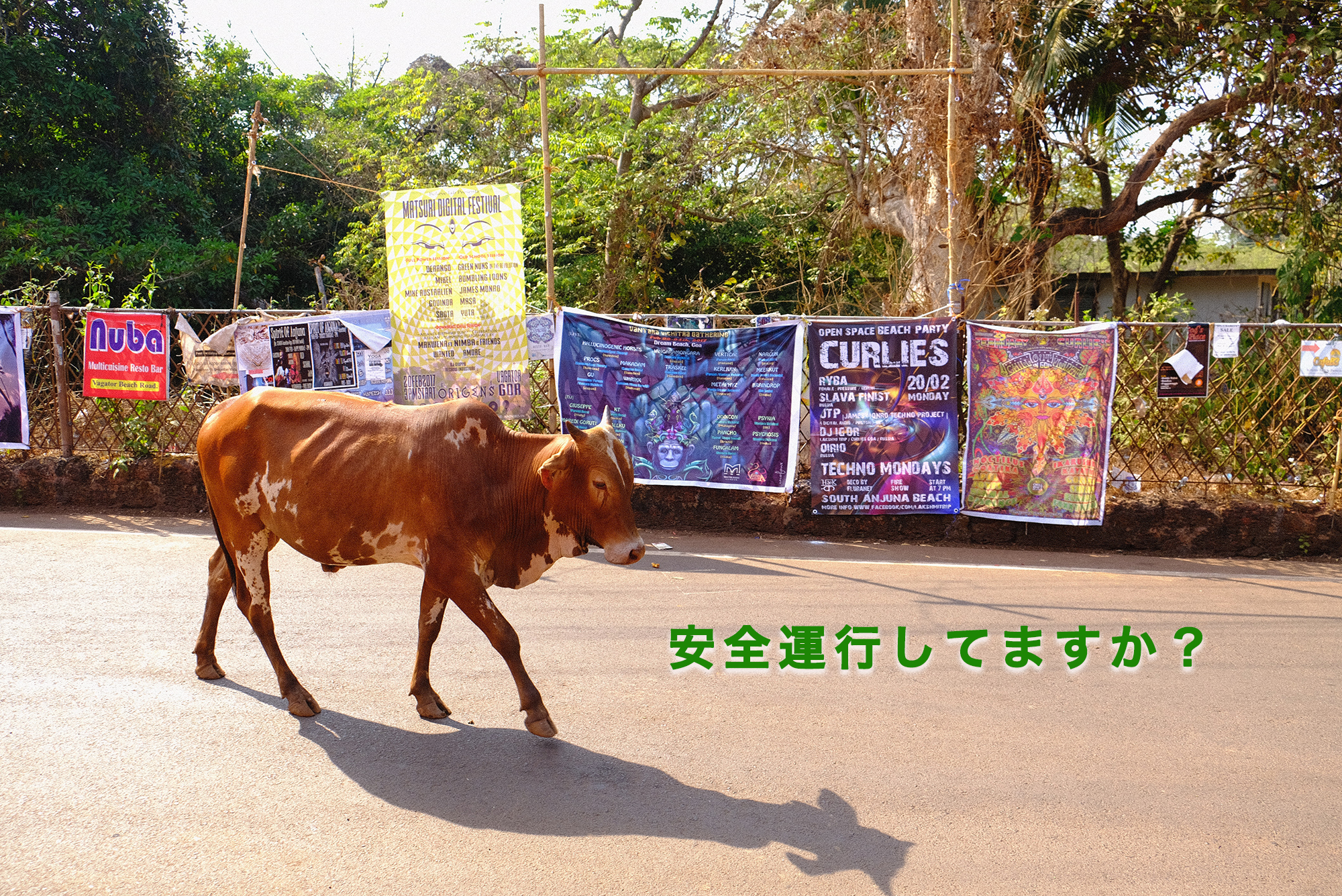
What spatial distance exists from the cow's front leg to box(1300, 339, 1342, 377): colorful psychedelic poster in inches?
303

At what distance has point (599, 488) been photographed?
14.0 feet

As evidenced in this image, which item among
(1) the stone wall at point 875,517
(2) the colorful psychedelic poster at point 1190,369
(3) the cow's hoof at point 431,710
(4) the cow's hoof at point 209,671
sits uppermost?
(2) the colorful psychedelic poster at point 1190,369

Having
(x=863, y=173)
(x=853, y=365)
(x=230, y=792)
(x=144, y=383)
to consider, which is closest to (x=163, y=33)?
(x=144, y=383)

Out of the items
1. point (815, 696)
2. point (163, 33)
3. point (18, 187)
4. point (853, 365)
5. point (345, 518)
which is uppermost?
point (163, 33)

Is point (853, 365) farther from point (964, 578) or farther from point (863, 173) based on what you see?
point (863, 173)

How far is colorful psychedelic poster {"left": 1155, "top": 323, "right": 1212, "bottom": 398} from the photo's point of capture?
8648 millimetres

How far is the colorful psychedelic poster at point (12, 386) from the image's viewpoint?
9.79 metres

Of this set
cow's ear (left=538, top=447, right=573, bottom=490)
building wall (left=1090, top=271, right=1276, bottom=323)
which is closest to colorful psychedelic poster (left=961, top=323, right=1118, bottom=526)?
cow's ear (left=538, top=447, right=573, bottom=490)

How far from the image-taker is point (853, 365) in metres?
8.73

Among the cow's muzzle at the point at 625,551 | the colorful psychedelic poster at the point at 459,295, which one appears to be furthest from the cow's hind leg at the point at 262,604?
the colorful psychedelic poster at the point at 459,295

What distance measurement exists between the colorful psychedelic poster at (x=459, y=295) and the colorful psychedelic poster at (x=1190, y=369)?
5.55 meters

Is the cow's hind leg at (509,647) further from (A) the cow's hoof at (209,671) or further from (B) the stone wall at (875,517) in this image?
(B) the stone wall at (875,517)

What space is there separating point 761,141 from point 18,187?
37.7ft

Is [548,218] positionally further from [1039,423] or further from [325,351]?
[1039,423]
